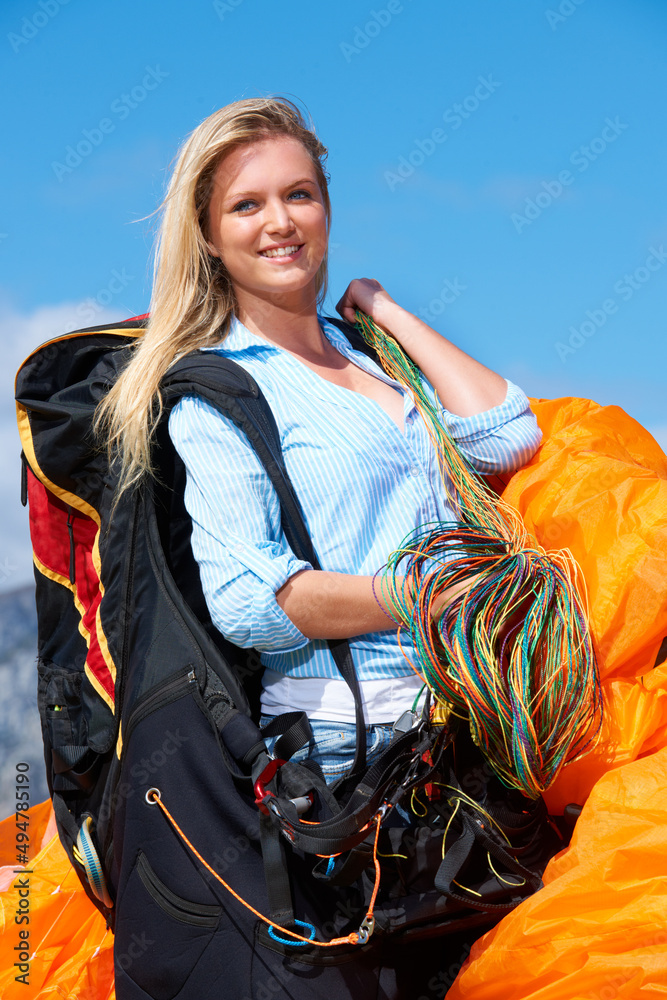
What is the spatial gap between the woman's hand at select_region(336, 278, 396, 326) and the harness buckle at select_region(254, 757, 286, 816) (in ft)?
3.53

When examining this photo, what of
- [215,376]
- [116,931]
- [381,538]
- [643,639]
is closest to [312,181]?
[215,376]

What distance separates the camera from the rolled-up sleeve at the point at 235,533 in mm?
1395

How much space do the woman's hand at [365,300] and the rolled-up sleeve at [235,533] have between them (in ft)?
2.12

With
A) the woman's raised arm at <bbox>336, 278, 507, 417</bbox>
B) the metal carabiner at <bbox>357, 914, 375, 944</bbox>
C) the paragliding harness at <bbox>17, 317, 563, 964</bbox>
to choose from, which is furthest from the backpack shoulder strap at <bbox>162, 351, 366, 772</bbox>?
the woman's raised arm at <bbox>336, 278, 507, 417</bbox>

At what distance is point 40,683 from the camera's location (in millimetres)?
1843

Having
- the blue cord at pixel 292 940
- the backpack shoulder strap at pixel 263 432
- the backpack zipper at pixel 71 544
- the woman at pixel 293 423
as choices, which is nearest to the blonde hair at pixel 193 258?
the woman at pixel 293 423

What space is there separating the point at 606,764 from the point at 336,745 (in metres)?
0.47

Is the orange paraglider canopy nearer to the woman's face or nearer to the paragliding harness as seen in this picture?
the paragliding harness

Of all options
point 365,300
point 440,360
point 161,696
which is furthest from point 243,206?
point 161,696

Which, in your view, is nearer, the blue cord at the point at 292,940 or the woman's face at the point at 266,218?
the blue cord at the point at 292,940

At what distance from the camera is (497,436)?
5.72ft

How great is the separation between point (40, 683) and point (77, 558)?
11.9 inches

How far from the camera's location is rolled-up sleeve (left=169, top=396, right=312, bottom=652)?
1.39 metres

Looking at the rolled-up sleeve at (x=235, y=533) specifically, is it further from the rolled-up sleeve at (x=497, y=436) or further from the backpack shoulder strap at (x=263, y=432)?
the rolled-up sleeve at (x=497, y=436)
